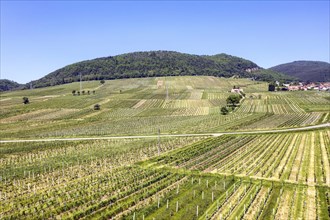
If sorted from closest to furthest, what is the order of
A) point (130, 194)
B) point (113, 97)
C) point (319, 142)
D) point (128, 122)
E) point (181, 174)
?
point (130, 194)
point (181, 174)
point (319, 142)
point (128, 122)
point (113, 97)

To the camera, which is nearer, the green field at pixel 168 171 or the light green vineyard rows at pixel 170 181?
the light green vineyard rows at pixel 170 181

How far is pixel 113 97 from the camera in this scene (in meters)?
190

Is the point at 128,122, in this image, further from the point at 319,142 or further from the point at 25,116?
the point at 319,142

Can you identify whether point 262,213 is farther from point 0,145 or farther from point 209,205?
point 0,145

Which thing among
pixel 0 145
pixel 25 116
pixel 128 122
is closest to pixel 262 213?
pixel 0 145

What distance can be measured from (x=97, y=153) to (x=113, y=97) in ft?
406

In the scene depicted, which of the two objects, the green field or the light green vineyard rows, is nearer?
the light green vineyard rows

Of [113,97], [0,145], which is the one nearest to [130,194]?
[0,145]

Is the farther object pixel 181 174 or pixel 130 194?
pixel 181 174

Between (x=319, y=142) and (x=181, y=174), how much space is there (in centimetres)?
4256

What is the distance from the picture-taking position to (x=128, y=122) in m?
120

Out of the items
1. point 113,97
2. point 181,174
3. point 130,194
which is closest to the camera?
point 130,194

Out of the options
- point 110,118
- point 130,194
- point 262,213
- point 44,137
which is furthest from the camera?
point 110,118

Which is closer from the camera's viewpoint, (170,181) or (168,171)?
(170,181)
